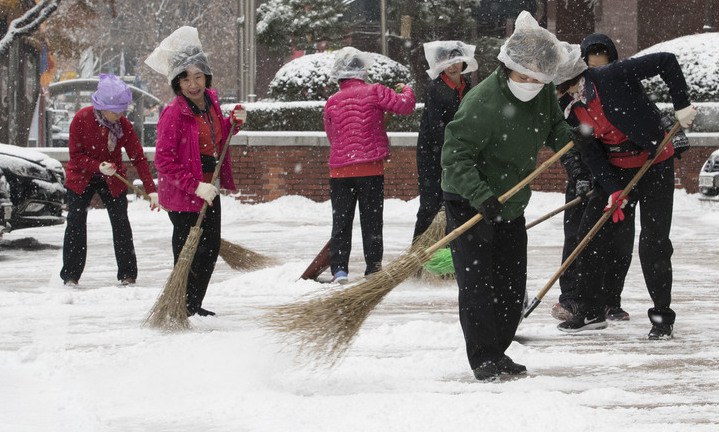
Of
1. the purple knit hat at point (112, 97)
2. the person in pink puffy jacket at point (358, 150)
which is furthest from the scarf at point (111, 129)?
the person in pink puffy jacket at point (358, 150)

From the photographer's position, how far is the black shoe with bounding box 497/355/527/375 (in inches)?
235

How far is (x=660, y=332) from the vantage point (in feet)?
23.5

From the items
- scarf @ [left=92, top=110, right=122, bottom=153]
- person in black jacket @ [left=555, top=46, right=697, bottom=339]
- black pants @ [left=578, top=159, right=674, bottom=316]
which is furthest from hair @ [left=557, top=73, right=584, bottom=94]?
scarf @ [left=92, top=110, right=122, bottom=153]

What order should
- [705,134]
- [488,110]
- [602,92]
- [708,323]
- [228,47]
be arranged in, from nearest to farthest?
[488,110], [602,92], [708,323], [705,134], [228,47]

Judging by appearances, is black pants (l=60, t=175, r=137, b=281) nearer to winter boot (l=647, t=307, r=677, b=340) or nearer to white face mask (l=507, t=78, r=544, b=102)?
winter boot (l=647, t=307, r=677, b=340)

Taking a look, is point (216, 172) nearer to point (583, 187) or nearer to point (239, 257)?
point (583, 187)

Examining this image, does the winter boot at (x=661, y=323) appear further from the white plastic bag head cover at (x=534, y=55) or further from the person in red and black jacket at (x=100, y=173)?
the person in red and black jacket at (x=100, y=173)

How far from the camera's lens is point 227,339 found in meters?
7.05

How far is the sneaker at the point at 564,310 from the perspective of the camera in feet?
25.2

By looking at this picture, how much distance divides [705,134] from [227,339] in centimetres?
1276

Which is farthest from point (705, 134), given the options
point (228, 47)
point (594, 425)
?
point (228, 47)

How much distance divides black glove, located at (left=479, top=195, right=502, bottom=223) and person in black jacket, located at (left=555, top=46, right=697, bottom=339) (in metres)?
1.17

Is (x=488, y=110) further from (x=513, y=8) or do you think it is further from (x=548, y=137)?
(x=513, y=8)

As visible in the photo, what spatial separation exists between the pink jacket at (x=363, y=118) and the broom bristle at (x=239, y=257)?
3.35ft
